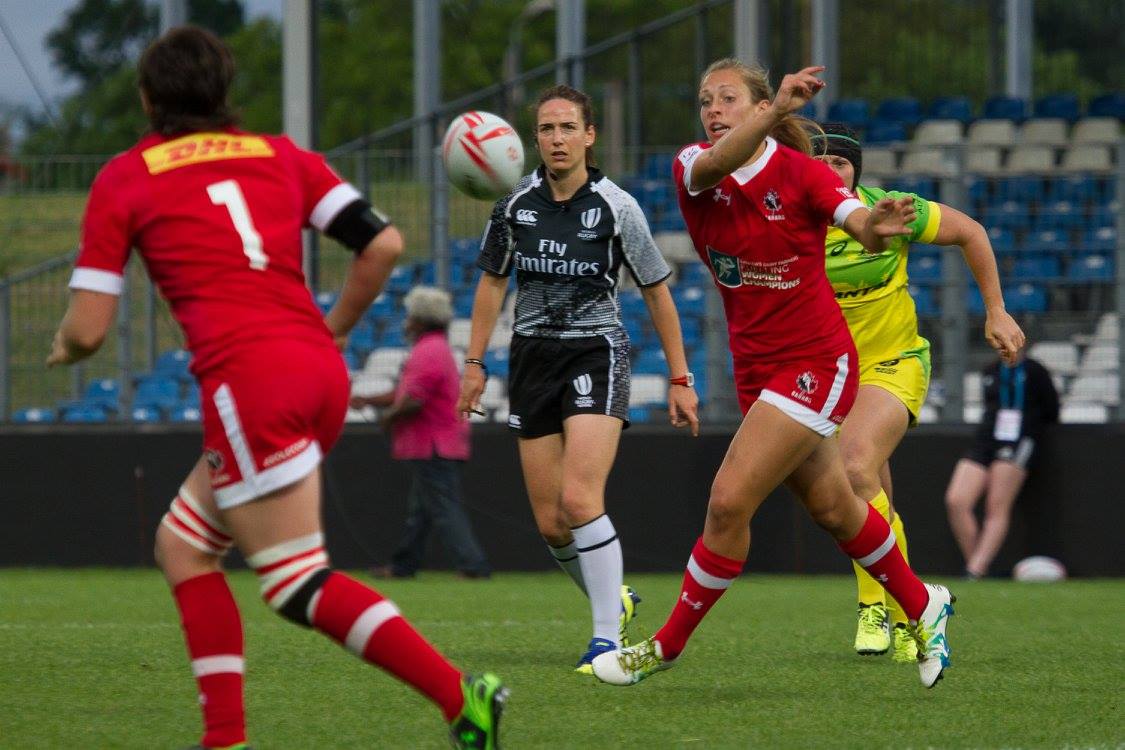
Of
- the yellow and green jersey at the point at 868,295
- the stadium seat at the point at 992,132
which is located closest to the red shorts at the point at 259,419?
the yellow and green jersey at the point at 868,295

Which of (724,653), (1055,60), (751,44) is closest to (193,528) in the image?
(724,653)

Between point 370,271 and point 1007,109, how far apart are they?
689 inches

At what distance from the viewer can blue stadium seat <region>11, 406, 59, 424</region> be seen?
14281mm

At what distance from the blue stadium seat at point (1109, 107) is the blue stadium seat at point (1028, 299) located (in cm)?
780

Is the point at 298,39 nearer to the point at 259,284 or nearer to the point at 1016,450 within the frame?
the point at 1016,450

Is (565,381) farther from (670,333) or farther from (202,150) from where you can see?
(202,150)

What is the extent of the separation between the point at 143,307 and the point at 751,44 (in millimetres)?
6296

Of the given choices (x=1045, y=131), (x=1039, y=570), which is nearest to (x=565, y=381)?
(x=1039, y=570)

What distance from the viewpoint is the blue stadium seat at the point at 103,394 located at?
1454 cm

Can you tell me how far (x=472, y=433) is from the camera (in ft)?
44.5

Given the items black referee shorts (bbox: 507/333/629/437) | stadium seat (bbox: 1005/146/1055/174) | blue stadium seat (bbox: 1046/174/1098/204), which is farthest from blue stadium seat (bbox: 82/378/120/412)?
stadium seat (bbox: 1005/146/1055/174)

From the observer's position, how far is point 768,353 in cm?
594

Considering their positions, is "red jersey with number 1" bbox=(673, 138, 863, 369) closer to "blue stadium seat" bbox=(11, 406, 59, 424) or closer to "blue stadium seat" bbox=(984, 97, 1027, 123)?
"blue stadium seat" bbox=(11, 406, 59, 424)

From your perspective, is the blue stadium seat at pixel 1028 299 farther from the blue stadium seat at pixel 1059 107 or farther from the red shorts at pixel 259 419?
the red shorts at pixel 259 419
